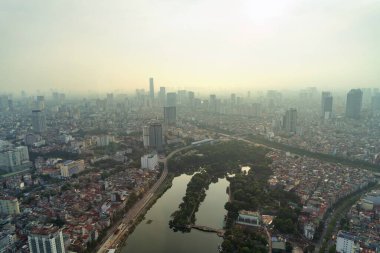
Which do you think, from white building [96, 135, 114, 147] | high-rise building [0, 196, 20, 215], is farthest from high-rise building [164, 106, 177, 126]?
high-rise building [0, 196, 20, 215]

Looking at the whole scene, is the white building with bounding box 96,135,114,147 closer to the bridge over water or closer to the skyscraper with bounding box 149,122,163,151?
the skyscraper with bounding box 149,122,163,151

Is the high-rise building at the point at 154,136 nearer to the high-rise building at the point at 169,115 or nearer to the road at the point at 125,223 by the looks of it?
the road at the point at 125,223

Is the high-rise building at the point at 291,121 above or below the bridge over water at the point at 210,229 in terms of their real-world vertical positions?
above

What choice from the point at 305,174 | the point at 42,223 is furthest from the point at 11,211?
the point at 305,174

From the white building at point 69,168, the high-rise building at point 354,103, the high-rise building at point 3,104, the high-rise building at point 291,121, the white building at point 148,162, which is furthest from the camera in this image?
the high-rise building at point 3,104

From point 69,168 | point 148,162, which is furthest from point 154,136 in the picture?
point 69,168

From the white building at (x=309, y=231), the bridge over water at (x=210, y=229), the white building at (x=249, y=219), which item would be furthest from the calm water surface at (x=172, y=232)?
the white building at (x=309, y=231)
